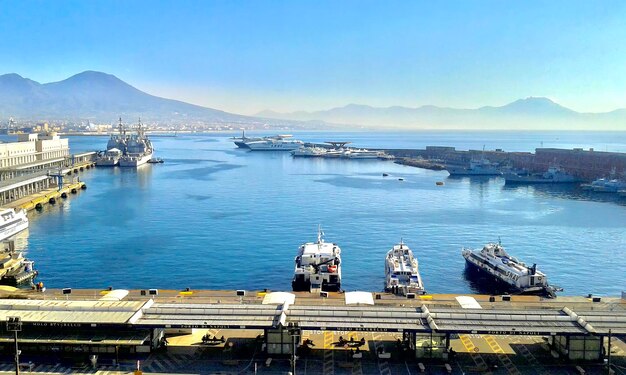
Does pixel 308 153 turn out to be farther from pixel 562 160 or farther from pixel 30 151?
pixel 30 151

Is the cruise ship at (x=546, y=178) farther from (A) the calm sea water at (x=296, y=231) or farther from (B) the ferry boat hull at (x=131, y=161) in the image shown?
(B) the ferry boat hull at (x=131, y=161)

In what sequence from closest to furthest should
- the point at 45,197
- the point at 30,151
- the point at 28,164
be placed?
the point at 45,197 < the point at 28,164 < the point at 30,151

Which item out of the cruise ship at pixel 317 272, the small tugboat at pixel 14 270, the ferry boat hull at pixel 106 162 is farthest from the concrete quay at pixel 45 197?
the ferry boat hull at pixel 106 162

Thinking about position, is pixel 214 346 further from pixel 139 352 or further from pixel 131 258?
pixel 131 258

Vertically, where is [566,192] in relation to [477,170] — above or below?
below

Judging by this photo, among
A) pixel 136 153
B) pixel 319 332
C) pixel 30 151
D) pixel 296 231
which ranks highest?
pixel 30 151

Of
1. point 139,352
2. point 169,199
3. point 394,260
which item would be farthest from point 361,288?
point 169,199

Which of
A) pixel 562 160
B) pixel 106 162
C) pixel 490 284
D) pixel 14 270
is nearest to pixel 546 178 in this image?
pixel 562 160
